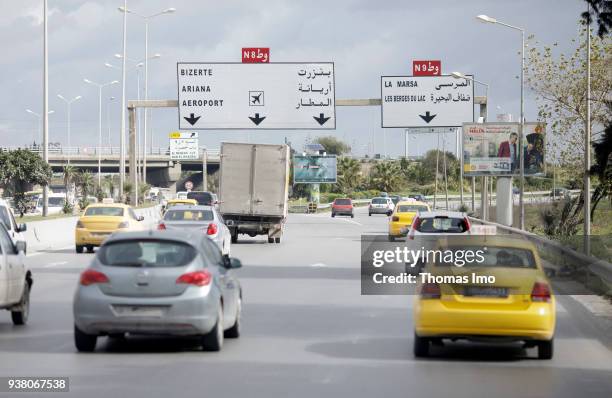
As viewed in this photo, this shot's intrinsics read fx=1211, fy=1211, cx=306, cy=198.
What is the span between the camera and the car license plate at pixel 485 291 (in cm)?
1305

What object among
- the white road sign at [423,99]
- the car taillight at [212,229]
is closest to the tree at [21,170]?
the white road sign at [423,99]

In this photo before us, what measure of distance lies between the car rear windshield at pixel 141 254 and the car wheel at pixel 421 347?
2671 millimetres

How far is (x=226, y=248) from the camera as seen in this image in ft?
106

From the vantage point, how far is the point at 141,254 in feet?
45.0

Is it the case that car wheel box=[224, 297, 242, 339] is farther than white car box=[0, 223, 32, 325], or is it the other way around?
white car box=[0, 223, 32, 325]

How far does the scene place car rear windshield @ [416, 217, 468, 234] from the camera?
28.0 meters

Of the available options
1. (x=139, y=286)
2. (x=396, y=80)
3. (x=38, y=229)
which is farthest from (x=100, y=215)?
(x=139, y=286)

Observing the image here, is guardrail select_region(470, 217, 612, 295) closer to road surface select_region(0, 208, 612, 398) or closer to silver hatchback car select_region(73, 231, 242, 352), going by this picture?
road surface select_region(0, 208, 612, 398)

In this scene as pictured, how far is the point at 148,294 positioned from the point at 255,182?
29.9 meters

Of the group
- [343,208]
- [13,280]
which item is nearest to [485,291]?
[13,280]

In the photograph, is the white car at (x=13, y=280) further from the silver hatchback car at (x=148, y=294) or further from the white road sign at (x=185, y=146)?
the white road sign at (x=185, y=146)

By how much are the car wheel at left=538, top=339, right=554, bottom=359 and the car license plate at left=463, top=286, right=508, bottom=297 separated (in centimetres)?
76

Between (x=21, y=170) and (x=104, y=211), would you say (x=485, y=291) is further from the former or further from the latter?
(x=21, y=170)

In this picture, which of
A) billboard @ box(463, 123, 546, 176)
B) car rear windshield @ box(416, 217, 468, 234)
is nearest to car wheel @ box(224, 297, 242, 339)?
car rear windshield @ box(416, 217, 468, 234)
